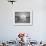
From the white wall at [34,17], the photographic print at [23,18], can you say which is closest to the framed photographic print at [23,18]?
the photographic print at [23,18]

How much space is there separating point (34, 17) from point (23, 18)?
0.40m

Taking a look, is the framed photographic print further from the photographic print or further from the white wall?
the white wall

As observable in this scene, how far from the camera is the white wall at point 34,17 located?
4.63 metres

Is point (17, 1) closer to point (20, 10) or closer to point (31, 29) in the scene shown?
point (20, 10)

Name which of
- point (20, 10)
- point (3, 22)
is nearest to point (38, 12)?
point (20, 10)

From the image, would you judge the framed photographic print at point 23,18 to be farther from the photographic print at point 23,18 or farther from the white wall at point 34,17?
the white wall at point 34,17

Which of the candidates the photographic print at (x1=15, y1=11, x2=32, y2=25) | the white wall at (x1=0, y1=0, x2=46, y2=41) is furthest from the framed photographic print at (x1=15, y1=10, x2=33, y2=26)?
the white wall at (x1=0, y1=0, x2=46, y2=41)

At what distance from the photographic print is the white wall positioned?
0.48 feet

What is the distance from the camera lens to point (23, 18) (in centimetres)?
465

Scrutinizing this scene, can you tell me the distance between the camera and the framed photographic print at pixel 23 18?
15.2 ft

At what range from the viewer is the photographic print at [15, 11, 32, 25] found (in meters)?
4.62

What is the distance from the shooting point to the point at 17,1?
4.65m

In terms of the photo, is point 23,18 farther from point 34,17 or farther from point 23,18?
point 34,17

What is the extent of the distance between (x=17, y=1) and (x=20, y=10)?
346 millimetres
